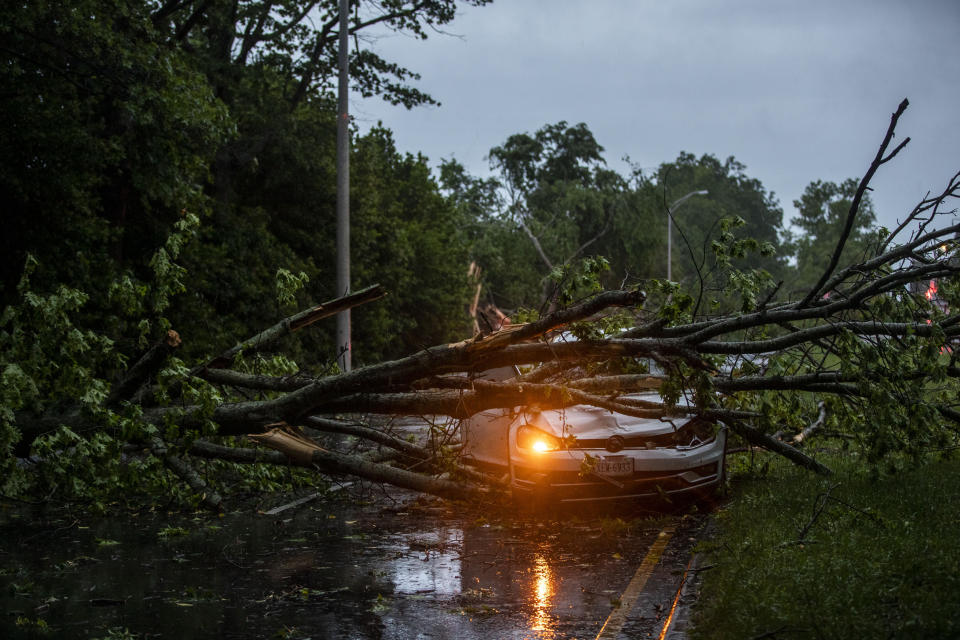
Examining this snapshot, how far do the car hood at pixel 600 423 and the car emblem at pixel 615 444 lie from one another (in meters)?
0.06

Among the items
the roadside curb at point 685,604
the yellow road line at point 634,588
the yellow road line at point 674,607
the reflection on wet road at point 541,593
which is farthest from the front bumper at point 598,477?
the yellow road line at point 674,607

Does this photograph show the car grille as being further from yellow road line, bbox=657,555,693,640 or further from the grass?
yellow road line, bbox=657,555,693,640

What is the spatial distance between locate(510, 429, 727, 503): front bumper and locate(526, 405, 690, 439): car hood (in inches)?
7.5

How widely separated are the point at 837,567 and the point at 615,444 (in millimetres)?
2884

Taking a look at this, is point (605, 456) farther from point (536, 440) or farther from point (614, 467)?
point (536, 440)

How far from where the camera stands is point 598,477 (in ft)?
26.4

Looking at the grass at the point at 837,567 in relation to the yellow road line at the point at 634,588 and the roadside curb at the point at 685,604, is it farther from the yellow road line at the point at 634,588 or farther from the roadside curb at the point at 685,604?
the yellow road line at the point at 634,588

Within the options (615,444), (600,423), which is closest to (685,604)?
(615,444)

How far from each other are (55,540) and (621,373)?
463 cm

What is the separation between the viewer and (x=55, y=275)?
15242 millimetres

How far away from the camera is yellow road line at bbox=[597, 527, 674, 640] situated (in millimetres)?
5133

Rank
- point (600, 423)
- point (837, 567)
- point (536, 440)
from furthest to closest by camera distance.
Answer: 1. point (600, 423)
2. point (536, 440)
3. point (837, 567)

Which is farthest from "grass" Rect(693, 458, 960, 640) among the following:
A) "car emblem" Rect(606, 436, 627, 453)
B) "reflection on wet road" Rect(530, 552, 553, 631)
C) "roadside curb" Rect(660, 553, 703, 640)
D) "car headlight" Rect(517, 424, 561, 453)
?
"car headlight" Rect(517, 424, 561, 453)

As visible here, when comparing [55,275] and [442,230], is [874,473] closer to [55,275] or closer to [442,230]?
[55,275]
